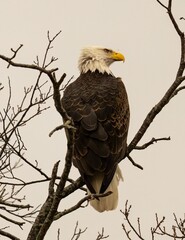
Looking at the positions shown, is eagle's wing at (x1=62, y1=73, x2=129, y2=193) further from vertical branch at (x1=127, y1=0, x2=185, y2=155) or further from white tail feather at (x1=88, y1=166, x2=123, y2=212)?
vertical branch at (x1=127, y1=0, x2=185, y2=155)

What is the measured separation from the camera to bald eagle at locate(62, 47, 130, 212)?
16.4 feet

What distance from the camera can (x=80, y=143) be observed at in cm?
504

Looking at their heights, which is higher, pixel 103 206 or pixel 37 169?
pixel 37 169

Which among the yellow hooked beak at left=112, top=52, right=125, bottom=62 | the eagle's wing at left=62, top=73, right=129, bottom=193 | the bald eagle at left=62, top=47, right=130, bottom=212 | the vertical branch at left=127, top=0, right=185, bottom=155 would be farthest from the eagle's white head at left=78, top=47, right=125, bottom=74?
the vertical branch at left=127, top=0, right=185, bottom=155

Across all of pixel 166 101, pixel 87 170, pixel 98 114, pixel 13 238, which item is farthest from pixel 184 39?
pixel 13 238

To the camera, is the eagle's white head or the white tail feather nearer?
the white tail feather

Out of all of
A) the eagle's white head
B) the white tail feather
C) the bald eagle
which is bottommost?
the white tail feather

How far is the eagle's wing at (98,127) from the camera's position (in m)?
4.98

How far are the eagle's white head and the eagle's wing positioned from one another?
117cm

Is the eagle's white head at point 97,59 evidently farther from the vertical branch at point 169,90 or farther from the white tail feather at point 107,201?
the vertical branch at point 169,90

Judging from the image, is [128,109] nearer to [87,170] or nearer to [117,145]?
[117,145]

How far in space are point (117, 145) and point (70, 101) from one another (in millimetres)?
777

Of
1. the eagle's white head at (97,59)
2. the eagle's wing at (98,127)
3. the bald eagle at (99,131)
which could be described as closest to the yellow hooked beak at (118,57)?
the eagle's white head at (97,59)

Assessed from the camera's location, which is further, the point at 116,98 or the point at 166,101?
the point at 116,98
